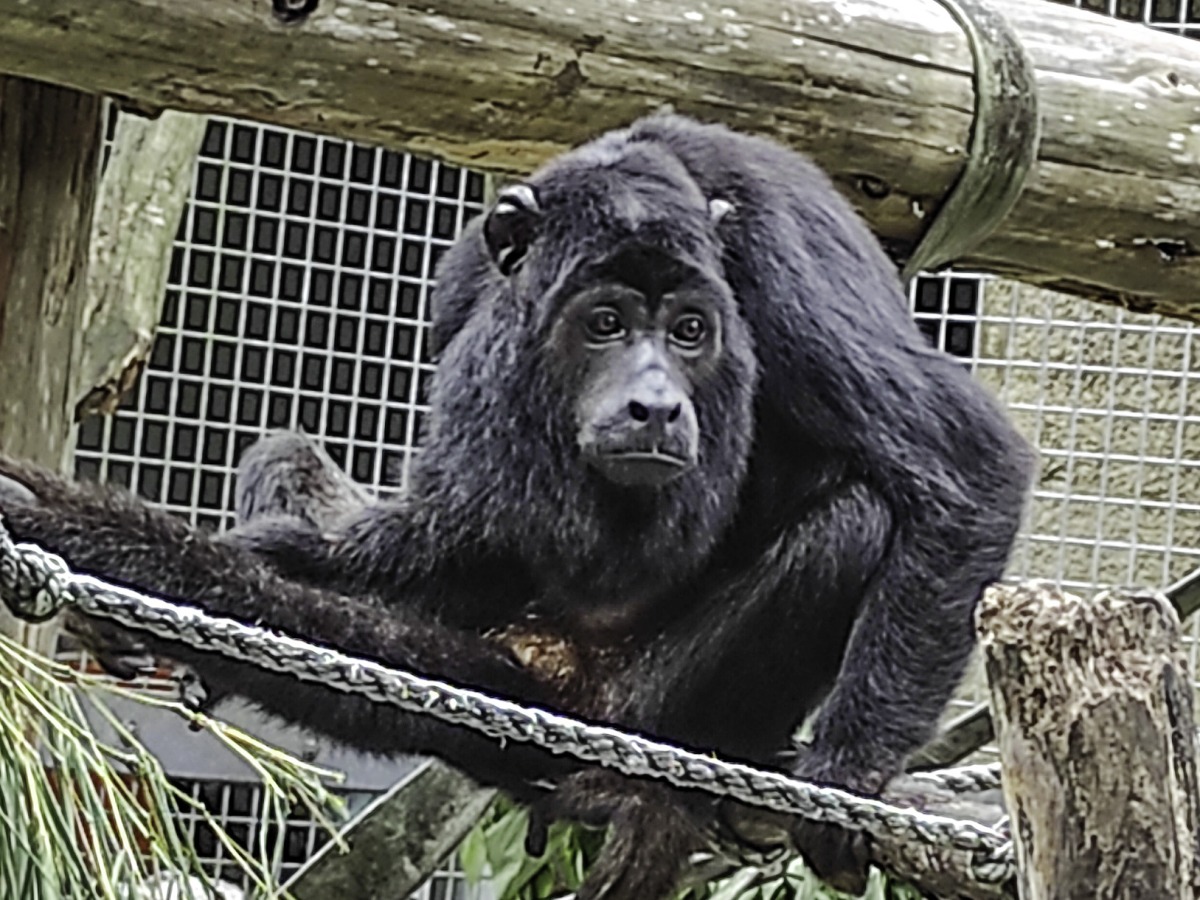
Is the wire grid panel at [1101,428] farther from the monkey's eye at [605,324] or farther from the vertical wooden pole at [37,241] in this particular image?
the vertical wooden pole at [37,241]

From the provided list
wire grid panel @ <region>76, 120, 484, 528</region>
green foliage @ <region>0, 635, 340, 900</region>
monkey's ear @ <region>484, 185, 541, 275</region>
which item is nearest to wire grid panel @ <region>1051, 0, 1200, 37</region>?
wire grid panel @ <region>76, 120, 484, 528</region>

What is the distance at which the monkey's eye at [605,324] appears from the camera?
1861 mm

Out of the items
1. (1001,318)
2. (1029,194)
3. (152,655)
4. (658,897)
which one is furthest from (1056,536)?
(152,655)

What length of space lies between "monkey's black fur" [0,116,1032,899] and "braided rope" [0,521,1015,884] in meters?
0.22

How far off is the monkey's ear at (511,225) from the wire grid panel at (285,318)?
3.19ft

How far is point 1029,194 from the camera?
6.91 feet

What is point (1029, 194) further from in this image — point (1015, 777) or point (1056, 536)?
point (1056, 536)

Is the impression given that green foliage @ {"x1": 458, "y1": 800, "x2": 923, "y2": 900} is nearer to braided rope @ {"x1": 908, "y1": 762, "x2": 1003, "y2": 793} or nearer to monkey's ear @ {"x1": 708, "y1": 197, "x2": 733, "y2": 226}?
braided rope @ {"x1": 908, "y1": 762, "x2": 1003, "y2": 793}

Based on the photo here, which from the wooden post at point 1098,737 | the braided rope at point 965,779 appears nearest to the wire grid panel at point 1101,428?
the braided rope at point 965,779

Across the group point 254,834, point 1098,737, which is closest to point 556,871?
point 254,834

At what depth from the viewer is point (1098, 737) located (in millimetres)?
1304

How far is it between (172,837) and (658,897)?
0.67 m

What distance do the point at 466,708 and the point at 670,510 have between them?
555mm

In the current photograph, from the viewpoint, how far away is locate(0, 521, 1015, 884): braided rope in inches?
51.6
